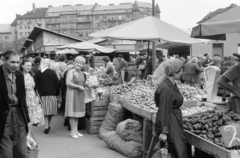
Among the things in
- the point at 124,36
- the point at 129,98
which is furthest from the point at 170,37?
the point at 129,98

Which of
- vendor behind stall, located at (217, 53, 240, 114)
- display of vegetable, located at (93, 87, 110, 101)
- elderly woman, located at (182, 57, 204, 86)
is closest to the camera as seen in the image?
vendor behind stall, located at (217, 53, 240, 114)

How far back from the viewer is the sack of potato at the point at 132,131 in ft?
18.4

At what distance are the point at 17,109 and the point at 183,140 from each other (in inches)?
83.7

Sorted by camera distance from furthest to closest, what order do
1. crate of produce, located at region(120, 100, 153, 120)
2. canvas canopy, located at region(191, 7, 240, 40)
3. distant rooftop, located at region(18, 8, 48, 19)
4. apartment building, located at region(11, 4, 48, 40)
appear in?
apartment building, located at region(11, 4, 48, 40), distant rooftop, located at region(18, 8, 48, 19), crate of produce, located at region(120, 100, 153, 120), canvas canopy, located at region(191, 7, 240, 40)

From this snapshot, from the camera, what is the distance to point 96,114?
736cm

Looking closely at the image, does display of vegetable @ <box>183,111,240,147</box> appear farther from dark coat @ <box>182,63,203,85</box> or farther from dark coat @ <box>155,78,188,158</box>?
dark coat @ <box>182,63,203,85</box>

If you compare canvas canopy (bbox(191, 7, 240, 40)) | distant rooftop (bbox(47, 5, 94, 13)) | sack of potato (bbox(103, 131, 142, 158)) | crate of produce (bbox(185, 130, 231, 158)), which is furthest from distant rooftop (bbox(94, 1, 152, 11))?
crate of produce (bbox(185, 130, 231, 158))

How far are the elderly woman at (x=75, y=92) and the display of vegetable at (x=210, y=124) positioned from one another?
3.14 metres

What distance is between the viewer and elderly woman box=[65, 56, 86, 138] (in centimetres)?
675

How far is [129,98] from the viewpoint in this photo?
22.0 ft

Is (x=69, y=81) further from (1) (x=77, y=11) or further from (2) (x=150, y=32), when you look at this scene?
(1) (x=77, y=11)

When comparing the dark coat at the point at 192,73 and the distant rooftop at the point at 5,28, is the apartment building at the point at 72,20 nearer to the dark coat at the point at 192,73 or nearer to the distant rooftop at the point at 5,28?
the distant rooftop at the point at 5,28

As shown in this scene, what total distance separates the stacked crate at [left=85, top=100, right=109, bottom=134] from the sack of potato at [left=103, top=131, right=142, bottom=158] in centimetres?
123

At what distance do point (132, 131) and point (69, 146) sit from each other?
153 cm
